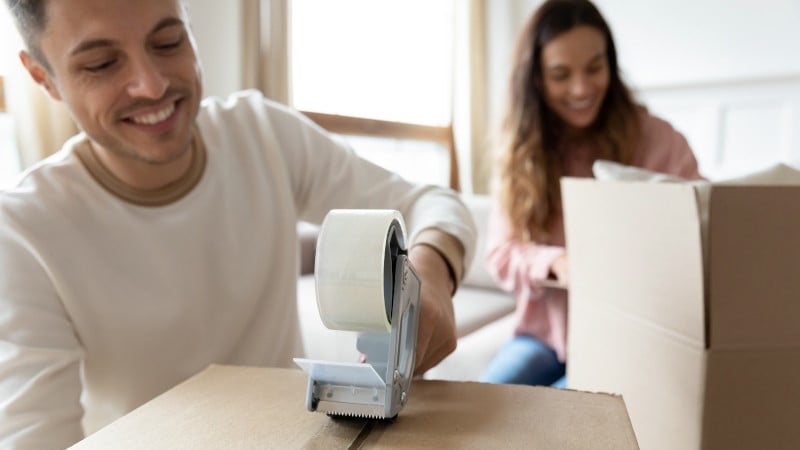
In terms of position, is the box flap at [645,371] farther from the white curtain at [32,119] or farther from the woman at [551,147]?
the white curtain at [32,119]

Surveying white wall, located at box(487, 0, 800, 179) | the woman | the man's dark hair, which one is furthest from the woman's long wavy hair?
white wall, located at box(487, 0, 800, 179)

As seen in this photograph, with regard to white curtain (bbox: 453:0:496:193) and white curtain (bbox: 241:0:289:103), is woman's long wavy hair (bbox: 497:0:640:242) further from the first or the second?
white curtain (bbox: 453:0:496:193)

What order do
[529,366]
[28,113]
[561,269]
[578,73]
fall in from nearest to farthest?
[561,269] < [529,366] < [578,73] < [28,113]

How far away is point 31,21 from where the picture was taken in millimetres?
765

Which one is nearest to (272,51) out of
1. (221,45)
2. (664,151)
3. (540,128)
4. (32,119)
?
(221,45)

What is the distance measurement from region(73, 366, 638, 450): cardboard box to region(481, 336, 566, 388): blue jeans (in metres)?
0.77

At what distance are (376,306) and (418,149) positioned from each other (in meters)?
3.16

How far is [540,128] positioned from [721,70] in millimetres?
2193

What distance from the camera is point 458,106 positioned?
3.71 m

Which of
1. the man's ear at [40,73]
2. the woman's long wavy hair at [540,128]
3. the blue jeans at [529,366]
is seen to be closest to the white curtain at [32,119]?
the man's ear at [40,73]

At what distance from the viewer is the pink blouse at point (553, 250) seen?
1293 millimetres

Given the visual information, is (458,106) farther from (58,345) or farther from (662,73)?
(58,345)

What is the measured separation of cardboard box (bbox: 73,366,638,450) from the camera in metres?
0.43

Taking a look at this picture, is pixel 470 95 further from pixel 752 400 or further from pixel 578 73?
pixel 752 400
